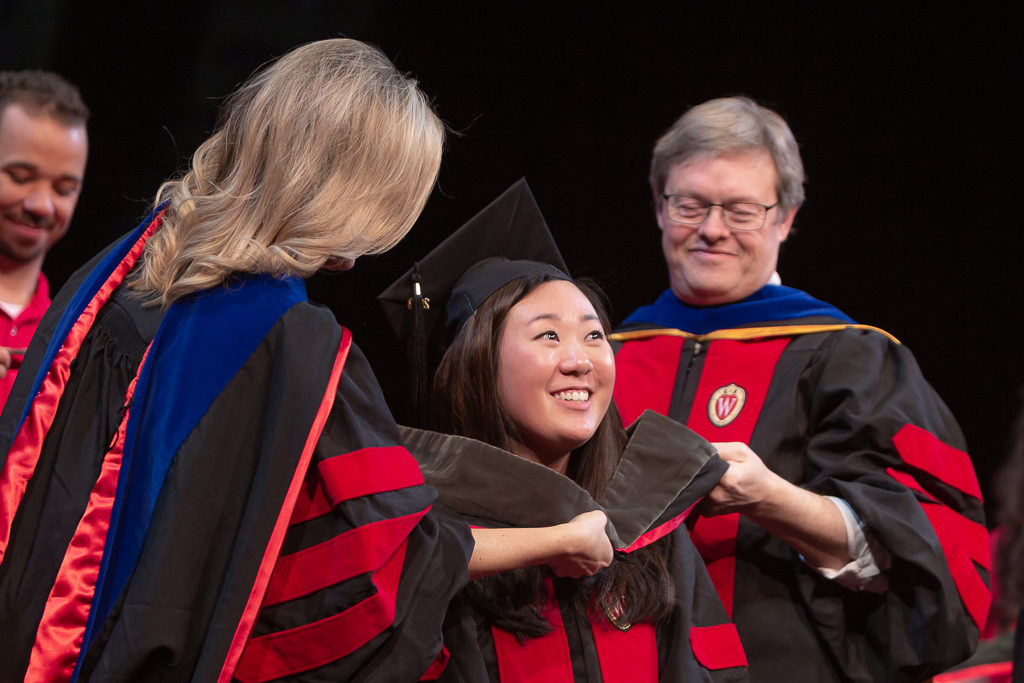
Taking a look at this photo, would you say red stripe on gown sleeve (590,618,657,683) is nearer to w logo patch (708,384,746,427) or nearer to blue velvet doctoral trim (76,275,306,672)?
w logo patch (708,384,746,427)

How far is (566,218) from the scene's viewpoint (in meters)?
3.93

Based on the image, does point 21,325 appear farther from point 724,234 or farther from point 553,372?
point 724,234

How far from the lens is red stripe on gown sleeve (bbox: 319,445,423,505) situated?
184cm

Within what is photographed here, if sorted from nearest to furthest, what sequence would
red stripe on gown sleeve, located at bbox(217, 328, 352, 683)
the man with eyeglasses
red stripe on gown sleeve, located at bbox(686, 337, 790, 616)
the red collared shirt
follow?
red stripe on gown sleeve, located at bbox(217, 328, 352, 683) < the man with eyeglasses < red stripe on gown sleeve, located at bbox(686, 337, 790, 616) < the red collared shirt

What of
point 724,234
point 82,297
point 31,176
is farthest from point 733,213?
point 31,176

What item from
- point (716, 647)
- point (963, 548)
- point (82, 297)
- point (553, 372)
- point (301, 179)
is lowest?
point (716, 647)

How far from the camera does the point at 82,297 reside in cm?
206

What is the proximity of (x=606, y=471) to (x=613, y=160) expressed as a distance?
1884 mm

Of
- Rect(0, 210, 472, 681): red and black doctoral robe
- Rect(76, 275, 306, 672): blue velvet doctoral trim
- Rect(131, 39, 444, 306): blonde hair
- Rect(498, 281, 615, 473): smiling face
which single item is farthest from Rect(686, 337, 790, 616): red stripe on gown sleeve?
Rect(76, 275, 306, 672): blue velvet doctoral trim

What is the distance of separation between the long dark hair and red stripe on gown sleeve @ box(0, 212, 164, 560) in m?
0.80

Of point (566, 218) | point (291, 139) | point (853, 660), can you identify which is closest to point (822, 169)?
point (566, 218)

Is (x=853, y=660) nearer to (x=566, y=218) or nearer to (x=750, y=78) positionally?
(x=566, y=218)

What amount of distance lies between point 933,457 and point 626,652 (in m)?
1.07

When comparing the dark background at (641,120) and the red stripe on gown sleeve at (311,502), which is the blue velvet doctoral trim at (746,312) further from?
the red stripe on gown sleeve at (311,502)
